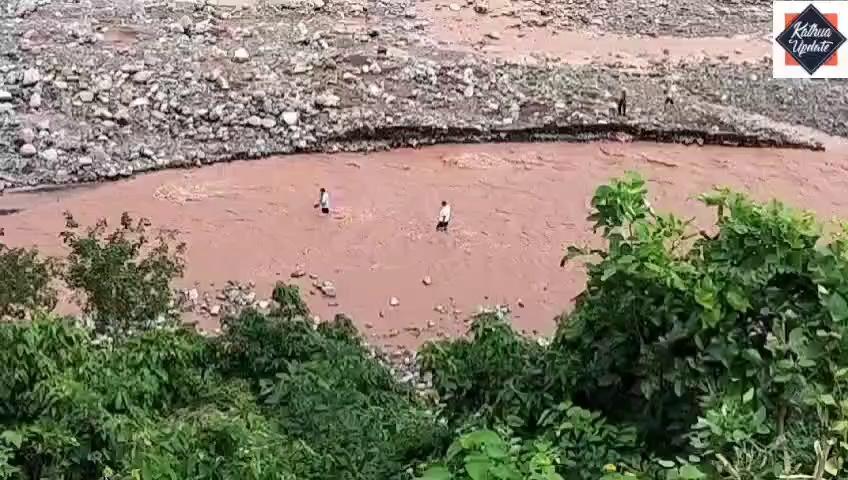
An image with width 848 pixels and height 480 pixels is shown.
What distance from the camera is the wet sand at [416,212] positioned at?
8.48 m

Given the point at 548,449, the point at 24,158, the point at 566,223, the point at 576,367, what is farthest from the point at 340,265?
the point at 548,449

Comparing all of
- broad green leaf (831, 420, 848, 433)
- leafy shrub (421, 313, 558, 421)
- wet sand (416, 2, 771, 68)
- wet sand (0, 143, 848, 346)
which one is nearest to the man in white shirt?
wet sand (0, 143, 848, 346)

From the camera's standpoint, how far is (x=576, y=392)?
3785 mm

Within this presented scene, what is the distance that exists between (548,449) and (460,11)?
9060 mm

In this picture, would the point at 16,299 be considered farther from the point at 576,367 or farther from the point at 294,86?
the point at 294,86

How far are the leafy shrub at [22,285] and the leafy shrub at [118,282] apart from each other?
15cm

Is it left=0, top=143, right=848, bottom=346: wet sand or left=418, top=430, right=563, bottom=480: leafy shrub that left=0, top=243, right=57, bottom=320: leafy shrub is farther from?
left=418, top=430, right=563, bottom=480: leafy shrub

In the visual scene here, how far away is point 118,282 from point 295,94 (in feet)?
15.4

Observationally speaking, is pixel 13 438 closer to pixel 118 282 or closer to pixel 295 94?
pixel 118 282

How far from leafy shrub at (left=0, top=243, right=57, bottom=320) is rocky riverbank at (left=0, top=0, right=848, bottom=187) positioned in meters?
3.76

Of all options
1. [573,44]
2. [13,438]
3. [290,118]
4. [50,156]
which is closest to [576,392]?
[13,438]

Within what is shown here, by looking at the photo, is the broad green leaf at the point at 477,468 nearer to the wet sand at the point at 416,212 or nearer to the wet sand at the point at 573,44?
the wet sand at the point at 416,212

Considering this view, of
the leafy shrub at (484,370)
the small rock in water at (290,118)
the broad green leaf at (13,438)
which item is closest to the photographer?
the broad green leaf at (13,438)

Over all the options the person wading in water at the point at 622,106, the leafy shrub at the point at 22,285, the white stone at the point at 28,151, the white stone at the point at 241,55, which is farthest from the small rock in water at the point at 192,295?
the person wading in water at the point at 622,106
